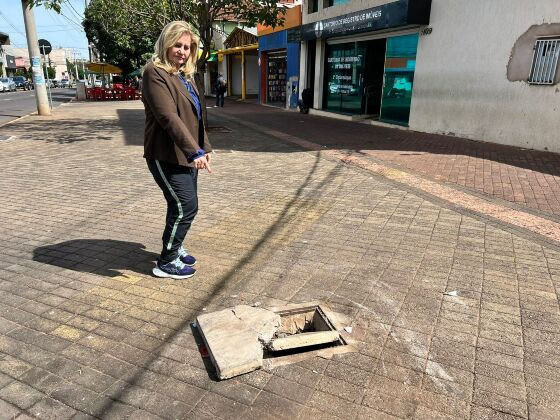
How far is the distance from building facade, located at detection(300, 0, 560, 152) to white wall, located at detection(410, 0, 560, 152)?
23mm

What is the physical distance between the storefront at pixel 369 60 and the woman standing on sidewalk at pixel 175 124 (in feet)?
35.1

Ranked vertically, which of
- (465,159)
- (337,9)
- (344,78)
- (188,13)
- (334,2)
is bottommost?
(465,159)

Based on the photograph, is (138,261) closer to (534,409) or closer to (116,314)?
(116,314)

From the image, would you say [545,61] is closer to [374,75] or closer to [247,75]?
[374,75]

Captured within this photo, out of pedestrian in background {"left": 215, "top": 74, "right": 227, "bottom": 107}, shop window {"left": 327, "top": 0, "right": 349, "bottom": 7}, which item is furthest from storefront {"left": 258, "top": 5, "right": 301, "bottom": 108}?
pedestrian in background {"left": 215, "top": 74, "right": 227, "bottom": 107}

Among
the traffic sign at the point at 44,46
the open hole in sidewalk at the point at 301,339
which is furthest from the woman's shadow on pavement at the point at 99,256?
the traffic sign at the point at 44,46

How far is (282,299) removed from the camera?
3.26 m

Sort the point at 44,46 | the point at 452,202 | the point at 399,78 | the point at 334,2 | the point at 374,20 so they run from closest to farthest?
1. the point at 452,202
2. the point at 374,20
3. the point at 399,78
4. the point at 334,2
5. the point at 44,46

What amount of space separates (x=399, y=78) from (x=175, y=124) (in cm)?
1227

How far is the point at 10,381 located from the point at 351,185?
5.22 metres

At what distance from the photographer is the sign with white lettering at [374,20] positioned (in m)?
11.9

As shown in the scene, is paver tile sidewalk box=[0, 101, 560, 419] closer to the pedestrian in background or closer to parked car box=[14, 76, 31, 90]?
the pedestrian in background

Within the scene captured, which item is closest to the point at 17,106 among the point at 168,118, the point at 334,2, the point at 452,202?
the point at 334,2

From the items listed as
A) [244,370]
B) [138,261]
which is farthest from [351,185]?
[244,370]
